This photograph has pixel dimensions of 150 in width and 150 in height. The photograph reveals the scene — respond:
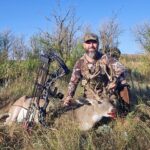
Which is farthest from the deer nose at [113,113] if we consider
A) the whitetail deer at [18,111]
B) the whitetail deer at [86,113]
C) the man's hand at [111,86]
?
the whitetail deer at [18,111]

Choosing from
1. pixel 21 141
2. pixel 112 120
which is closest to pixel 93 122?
pixel 112 120

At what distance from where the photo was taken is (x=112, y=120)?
21.5 feet

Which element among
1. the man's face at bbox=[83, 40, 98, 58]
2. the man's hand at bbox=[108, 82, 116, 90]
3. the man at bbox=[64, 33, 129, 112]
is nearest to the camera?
the man's hand at bbox=[108, 82, 116, 90]

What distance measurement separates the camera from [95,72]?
24.7 ft

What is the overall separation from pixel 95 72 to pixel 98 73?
0.08m

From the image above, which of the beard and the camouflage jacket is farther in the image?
the beard

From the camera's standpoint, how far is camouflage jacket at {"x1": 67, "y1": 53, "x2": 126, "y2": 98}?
7387 mm

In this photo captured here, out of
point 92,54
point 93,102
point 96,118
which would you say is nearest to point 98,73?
point 92,54

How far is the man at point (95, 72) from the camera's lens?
24.1ft

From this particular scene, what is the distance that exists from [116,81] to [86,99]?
1.98 ft

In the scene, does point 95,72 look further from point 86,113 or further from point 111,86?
point 86,113

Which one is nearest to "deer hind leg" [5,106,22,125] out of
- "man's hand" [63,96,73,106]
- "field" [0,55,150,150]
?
"field" [0,55,150,150]

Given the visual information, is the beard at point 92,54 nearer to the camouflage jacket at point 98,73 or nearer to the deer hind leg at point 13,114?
the camouflage jacket at point 98,73

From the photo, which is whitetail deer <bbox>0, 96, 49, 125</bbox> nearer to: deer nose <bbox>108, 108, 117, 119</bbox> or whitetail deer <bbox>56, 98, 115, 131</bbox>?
whitetail deer <bbox>56, 98, 115, 131</bbox>
